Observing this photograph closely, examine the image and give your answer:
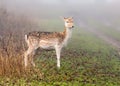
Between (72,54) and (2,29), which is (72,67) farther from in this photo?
(2,29)

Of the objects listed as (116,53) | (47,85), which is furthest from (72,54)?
(47,85)

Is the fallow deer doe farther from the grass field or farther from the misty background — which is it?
the misty background

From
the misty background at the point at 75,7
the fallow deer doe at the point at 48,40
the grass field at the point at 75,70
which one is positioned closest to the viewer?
the grass field at the point at 75,70

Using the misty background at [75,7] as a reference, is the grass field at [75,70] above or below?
below

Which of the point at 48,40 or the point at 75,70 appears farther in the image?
the point at 48,40

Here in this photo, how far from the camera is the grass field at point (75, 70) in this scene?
1794 cm

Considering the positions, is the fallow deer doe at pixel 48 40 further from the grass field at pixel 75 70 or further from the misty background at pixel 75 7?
the misty background at pixel 75 7

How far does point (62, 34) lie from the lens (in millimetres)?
21094

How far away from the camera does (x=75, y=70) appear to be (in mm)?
20578

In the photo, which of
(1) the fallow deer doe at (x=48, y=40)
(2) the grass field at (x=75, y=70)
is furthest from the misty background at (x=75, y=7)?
(1) the fallow deer doe at (x=48, y=40)

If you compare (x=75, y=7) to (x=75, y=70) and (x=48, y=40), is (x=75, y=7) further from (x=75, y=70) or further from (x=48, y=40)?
(x=75, y=70)

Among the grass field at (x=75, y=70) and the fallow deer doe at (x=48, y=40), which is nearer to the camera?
the grass field at (x=75, y=70)

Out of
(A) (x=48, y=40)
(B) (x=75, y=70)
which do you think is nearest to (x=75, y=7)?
(A) (x=48, y=40)

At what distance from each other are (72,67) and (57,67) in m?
0.97
